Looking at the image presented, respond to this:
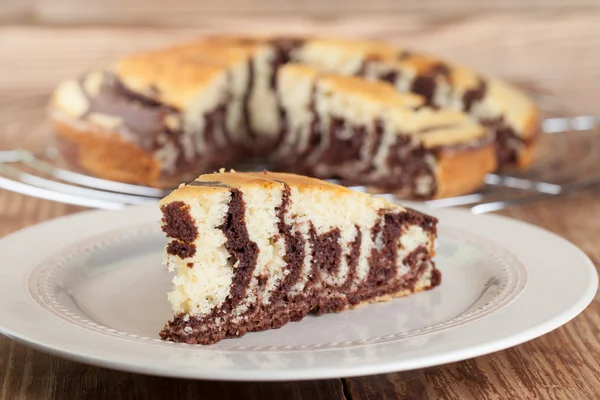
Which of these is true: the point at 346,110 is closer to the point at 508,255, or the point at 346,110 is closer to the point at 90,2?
the point at 508,255

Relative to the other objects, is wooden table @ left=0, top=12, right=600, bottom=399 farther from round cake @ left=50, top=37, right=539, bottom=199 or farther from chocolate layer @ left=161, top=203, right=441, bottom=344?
round cake @ left=50, top=37, right=539, bottom=199

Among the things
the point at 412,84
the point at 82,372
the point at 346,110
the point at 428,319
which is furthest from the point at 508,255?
the point at 412,84

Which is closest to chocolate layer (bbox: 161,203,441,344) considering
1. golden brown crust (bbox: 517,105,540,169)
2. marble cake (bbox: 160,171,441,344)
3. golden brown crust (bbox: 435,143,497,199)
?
marble cake (bbox: 160,171,441,344)

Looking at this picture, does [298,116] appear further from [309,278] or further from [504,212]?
[309,278]

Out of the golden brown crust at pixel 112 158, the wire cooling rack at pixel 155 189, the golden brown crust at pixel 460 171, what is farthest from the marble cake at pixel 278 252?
the golden brown crust at pixel 112 158

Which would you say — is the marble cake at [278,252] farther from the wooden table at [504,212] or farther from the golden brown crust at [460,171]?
the golden brown crust at [460,171]
